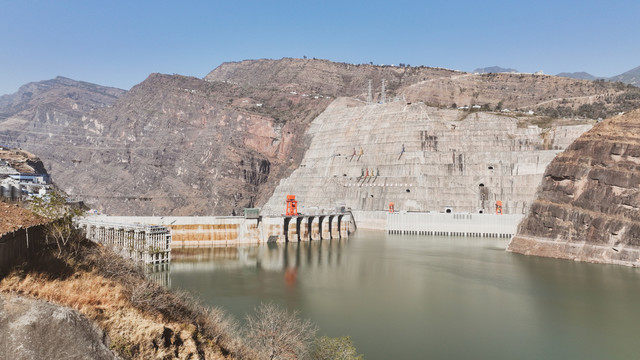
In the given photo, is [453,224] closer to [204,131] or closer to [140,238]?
[140,238]

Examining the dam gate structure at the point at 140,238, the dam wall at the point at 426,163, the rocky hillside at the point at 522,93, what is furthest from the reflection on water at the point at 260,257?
the rocky hillside at the point at 522,93

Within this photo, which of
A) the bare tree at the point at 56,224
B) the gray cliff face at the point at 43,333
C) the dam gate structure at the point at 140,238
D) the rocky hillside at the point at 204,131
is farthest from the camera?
the rocky hillside at the point at 204,131

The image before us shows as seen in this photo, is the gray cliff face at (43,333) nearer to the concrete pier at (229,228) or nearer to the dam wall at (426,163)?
the concrete pier at (229,228)

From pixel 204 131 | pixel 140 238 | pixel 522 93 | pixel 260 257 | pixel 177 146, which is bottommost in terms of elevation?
pixel 260 257

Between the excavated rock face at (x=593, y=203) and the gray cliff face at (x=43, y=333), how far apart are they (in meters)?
56.0

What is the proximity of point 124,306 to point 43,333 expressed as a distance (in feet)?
10.8

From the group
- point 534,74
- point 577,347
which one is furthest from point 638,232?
point 534,74

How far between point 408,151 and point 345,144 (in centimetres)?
1850

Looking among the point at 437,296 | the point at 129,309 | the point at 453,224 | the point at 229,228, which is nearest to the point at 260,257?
the point at 229,228

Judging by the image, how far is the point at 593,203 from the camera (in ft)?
195

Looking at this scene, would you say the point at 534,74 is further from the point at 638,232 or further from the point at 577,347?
the point at 577,347

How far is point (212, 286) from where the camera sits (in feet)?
151

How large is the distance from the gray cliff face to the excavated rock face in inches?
2204

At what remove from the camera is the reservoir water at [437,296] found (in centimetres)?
3152
